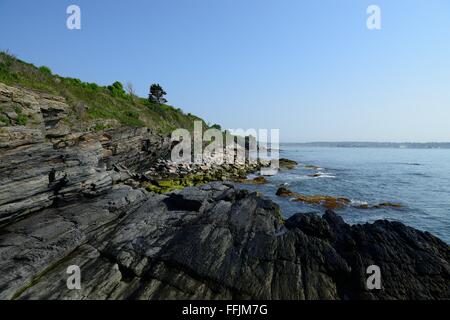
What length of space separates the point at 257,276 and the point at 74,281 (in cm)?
660

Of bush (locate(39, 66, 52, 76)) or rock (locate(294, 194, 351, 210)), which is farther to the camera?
bush (locate(39, 66, 52, 76))

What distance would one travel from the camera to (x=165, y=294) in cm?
832

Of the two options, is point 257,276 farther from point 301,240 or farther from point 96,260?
point 96,260

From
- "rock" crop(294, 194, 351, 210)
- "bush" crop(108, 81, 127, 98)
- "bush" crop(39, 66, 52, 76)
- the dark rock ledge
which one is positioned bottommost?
"rock" crop(294, 194, 351, 210)

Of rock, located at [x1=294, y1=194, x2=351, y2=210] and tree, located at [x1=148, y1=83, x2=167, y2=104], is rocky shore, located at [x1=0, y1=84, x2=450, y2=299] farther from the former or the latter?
tree, located at [x1=148, y1=83, x2=167, y2=104]

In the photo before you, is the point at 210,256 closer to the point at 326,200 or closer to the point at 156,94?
the point at 326,200

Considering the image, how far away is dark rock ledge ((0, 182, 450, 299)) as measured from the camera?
8492mm

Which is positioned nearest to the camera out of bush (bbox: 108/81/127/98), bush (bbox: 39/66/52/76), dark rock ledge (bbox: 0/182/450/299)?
dark rock ledge (bbox: 0/182/450/299)

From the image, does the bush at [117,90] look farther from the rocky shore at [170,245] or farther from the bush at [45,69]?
the rocky shore at [170,245]

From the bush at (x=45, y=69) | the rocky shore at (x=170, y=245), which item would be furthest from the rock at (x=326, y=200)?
the bush at (x=45, y=69)

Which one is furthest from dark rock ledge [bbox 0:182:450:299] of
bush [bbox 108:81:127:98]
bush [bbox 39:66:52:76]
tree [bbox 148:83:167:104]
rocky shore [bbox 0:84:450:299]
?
tree [bbox 148:83:167:104]

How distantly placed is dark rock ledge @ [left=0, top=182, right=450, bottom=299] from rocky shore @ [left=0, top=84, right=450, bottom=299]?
0.14 ft

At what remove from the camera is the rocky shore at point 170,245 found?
8.59 metres
